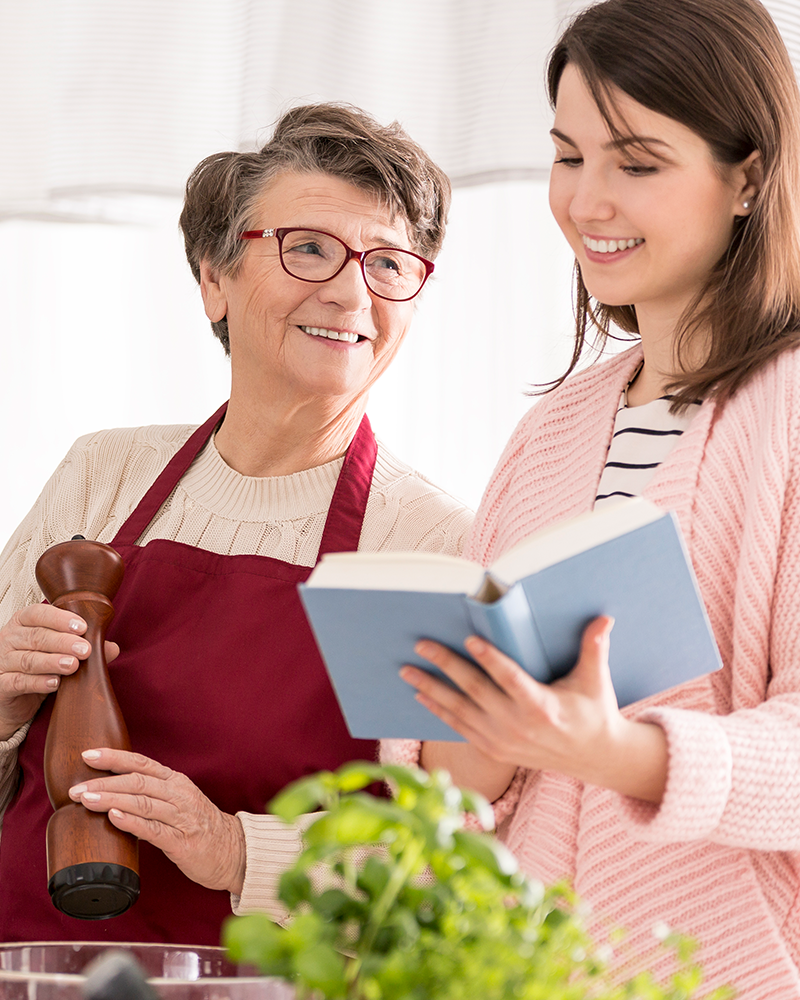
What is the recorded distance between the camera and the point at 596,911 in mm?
1024

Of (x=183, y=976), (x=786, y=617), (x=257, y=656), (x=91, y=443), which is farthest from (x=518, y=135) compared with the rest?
(x=183, y=976)

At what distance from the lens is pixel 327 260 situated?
1.64m

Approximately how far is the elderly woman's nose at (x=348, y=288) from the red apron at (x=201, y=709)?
29 cm

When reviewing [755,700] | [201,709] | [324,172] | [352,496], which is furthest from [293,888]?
[324,172]

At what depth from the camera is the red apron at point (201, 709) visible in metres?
1.40

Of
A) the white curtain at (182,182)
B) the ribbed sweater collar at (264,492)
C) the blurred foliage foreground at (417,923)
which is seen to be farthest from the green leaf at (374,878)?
the white curtain at (182,182)

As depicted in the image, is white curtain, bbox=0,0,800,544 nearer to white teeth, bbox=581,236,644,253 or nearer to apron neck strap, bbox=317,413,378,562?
apron neck strap, bbox=317,413,378,562

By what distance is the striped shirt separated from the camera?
3.83 ft

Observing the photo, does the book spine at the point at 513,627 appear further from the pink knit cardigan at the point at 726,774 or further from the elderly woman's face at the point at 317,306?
the elderly woman's face at the point at 317,306

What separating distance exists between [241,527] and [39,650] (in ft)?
1.20

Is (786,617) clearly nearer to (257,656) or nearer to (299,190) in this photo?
(257,656)

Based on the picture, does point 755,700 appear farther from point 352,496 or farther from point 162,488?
point 162,488

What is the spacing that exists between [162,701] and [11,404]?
1123mm

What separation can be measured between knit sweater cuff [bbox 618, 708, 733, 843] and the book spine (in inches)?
5.0
